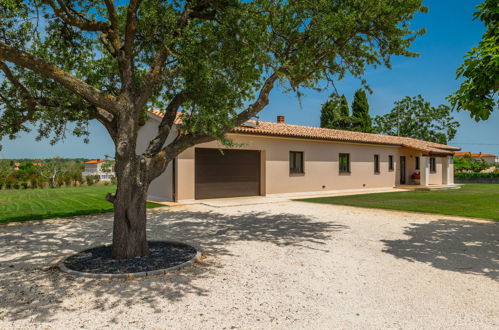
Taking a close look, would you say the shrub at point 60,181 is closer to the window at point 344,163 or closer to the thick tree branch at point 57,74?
the window at point 344,163

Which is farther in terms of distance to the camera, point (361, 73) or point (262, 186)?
point (262, 186)

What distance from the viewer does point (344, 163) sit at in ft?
70.5

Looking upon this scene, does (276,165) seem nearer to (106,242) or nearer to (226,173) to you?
(226,173)

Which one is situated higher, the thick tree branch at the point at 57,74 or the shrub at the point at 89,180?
the thick tree branch at the point at 57,74

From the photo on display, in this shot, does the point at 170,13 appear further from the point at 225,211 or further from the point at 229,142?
the point at 225,211

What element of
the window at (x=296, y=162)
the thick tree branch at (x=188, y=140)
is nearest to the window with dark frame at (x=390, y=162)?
the window at (x=296, y=162)

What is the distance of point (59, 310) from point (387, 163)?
23960 mm

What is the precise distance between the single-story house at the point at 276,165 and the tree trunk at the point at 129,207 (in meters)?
5.59

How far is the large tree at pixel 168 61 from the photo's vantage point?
5.49m

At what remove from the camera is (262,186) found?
17.0 meters

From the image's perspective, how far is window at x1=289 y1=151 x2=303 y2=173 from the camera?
60.4 feet

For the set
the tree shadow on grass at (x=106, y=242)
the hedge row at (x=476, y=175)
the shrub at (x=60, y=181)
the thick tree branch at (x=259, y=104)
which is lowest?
the tree shadow on grass at (x=106, y=242)

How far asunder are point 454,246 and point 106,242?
7.24 metres

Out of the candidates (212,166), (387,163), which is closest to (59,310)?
(212,166)
